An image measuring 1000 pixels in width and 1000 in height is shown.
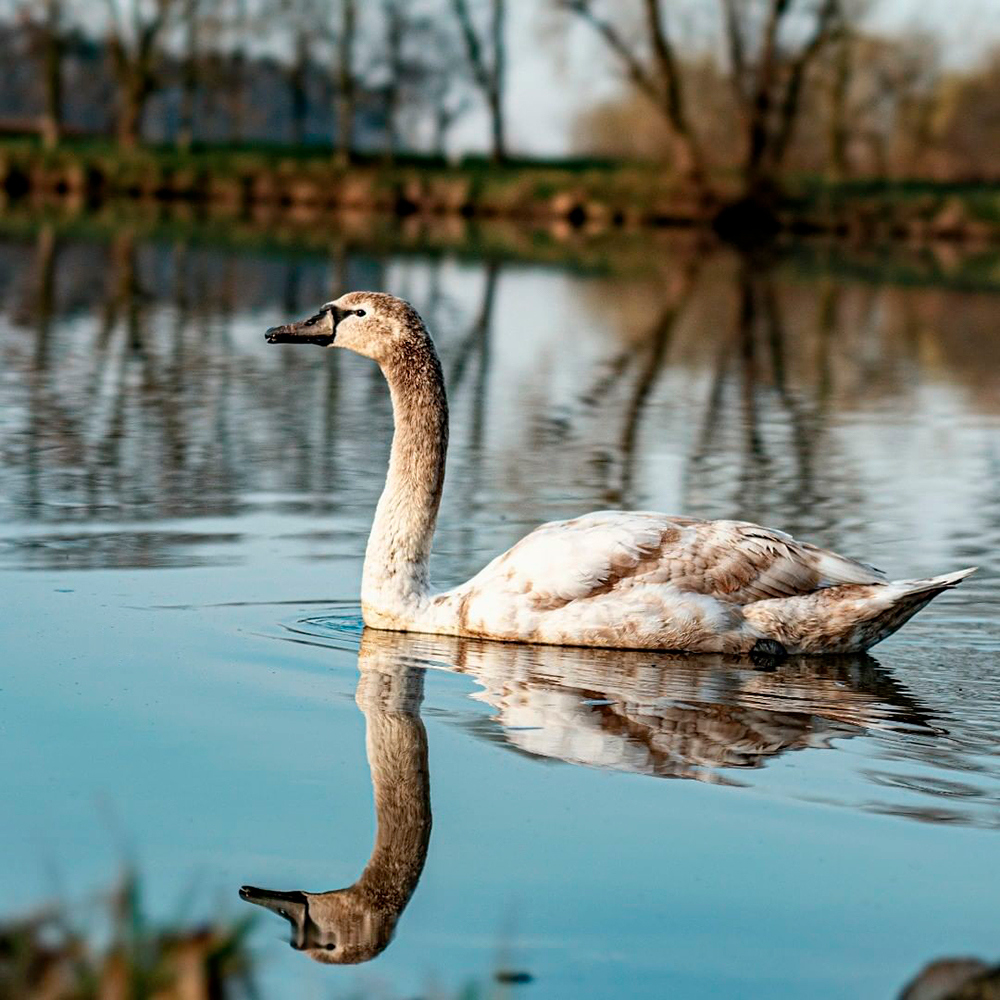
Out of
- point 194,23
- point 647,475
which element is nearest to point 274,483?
point 647,475

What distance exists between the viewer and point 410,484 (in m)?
8.38

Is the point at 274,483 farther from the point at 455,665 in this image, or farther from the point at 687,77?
the point at 687,77

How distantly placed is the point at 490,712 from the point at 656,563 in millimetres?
1404

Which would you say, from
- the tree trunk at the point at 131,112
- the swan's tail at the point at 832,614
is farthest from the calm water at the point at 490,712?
the tree trunk at the point at 131,112

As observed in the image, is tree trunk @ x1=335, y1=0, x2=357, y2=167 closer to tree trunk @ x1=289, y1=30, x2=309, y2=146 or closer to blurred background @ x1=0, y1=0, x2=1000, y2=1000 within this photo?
tree trunk @ x1=289, y1=30, x2=309, y2=146

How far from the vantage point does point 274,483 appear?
37.1 feet

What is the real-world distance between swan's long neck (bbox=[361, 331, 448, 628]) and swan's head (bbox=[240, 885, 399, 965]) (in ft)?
11.1

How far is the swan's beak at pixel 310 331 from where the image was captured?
8219 mm

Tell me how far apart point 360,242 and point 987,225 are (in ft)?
63.5

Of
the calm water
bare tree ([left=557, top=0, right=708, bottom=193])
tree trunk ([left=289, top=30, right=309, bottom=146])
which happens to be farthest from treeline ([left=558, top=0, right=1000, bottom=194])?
the calm water

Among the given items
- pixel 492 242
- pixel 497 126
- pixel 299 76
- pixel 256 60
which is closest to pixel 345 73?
pixel 497 126

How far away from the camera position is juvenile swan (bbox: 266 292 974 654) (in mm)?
7703

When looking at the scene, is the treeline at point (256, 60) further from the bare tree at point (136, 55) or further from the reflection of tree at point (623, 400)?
the reflection of tree at point (623, 400)

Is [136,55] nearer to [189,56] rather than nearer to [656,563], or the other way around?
[189,56]
